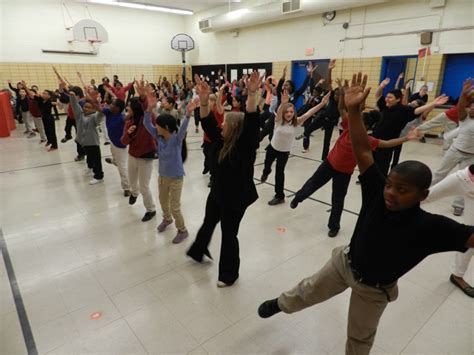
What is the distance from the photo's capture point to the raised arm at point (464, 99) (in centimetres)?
333

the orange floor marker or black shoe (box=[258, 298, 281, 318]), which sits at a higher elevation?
black shoe (box=[258, 298, 281, 318])

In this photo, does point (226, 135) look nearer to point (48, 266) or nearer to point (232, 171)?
point (232, 171)

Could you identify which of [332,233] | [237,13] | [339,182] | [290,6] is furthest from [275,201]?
[237,13]

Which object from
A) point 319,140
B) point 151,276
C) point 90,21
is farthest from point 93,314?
point 90,21

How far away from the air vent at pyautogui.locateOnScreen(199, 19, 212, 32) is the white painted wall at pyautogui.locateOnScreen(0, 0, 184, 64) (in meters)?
2.42

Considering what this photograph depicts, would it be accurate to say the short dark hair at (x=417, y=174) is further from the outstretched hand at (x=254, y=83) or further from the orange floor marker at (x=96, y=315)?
the orange floor marker at (x=96, y=315)

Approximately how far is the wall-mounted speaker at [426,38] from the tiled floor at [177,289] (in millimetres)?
6222

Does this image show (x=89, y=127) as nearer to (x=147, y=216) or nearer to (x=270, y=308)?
(x=147, y=216)

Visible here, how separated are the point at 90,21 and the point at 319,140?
11.3 metres

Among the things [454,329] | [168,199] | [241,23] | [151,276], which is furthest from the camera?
[241,23]

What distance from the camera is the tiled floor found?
2168 mm

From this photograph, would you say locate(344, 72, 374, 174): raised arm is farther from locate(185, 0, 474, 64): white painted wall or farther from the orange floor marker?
locate(185, 0, 474, 64): white painted wall

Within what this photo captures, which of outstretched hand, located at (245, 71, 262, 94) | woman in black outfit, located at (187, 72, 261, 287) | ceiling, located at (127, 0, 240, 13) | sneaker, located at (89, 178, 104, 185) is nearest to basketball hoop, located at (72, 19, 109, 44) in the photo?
ceiling, located at (127, 0, 240, 13)

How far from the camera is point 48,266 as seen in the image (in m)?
3.04
